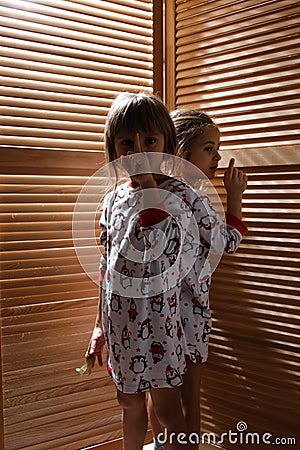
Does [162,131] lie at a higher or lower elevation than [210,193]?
higher

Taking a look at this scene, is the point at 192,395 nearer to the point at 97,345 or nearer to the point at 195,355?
the point at 195,355

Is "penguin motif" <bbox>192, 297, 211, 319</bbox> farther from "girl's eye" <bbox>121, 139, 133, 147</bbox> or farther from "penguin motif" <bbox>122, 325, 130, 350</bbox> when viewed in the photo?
"girl's eye" <bbox>121, 139, 133, 147</bbox>

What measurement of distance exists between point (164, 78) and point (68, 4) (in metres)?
0.38

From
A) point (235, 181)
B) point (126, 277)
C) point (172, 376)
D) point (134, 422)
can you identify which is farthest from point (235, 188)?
point (134, 422)

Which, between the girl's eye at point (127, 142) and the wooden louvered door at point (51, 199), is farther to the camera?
the wooden louvered door at point (51, 199)

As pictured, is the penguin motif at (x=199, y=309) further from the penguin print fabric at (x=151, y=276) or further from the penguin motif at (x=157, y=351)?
the penguin motif at (x=157, y=351)

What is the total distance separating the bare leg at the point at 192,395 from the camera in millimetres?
1521

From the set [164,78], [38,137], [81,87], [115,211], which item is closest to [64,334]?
[115,211]

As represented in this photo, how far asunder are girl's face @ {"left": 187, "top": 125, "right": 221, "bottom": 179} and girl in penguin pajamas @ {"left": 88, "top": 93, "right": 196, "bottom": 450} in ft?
0.41

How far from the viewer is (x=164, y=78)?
1833mm

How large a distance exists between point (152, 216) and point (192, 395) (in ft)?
1.66

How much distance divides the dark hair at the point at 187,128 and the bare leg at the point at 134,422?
1.97 ft

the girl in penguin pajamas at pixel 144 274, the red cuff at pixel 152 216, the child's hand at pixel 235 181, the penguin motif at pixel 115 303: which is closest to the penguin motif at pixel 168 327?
the girl in penguin pajamas at pixel 144 274

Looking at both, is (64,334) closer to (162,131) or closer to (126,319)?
(126,319)
